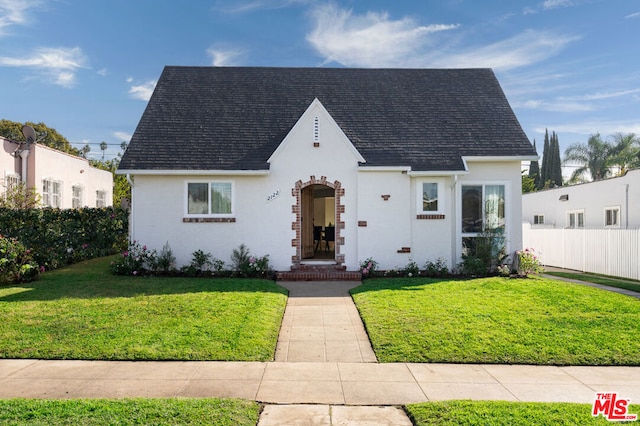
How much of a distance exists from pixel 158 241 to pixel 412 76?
11880mm

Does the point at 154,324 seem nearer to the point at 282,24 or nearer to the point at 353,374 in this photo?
the point at 353,374

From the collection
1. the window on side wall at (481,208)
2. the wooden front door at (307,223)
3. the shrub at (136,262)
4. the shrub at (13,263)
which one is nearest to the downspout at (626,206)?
the window on side wall at (481,208)

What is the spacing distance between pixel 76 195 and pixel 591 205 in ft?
95.9

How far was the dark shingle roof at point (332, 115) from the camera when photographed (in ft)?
46.0

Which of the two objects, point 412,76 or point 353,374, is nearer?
point 353,374

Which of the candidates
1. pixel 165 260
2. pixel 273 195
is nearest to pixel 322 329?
pixel 273 195

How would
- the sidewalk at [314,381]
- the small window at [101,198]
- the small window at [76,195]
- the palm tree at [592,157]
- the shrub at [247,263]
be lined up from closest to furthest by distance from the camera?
the sidewalk at [314,381], the shrub at [247,263], the small window at [76,195], the small window at [101,198], the palm tree at [592,157]

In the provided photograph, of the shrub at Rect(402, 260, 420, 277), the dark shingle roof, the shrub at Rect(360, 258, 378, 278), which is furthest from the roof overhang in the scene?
the shrub at Rect(402, 260, 420, 277)

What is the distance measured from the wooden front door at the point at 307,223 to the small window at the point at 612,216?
1581 centimetres

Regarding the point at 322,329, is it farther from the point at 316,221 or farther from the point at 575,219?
the point at 575,219

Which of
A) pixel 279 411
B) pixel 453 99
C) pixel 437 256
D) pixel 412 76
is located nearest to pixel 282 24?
pixel 412 76

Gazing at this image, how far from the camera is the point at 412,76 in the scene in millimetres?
17375

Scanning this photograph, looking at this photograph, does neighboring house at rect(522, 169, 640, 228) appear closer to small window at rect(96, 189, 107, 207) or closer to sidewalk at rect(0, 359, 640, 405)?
sidewalk at rect(0, 359, 640, 405)

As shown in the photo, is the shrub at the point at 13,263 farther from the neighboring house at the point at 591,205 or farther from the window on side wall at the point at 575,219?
the window on side wall at the point at 575,219
